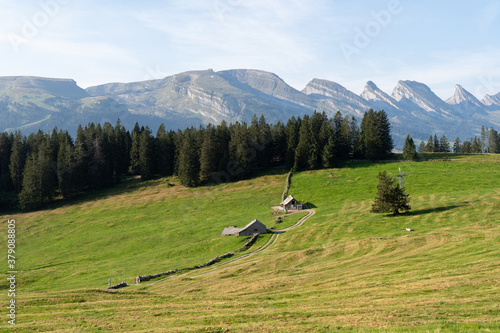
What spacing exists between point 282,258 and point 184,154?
73.7 meters

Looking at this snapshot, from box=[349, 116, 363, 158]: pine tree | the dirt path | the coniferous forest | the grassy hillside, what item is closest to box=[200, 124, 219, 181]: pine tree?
the coniferous forest

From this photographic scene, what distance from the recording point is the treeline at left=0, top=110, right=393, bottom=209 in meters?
108

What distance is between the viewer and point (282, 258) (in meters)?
44.0

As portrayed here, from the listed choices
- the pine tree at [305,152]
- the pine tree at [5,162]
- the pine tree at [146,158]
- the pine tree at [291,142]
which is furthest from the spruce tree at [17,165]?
the pine tree at [305,152]

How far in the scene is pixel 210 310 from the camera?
24.1 m

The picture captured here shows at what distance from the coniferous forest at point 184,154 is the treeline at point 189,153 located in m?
0.29

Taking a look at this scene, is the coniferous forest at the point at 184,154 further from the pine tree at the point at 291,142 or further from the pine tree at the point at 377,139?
the pine tree at the point at 377,139

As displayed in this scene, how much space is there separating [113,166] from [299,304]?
11790cm

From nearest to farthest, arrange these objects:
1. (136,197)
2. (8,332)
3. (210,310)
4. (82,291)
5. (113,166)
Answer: (8,332)
(210,310)
(82,291)
(136,197)
(113,166)

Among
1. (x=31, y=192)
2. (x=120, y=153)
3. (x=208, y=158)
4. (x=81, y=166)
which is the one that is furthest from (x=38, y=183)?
(x=208, y=158)

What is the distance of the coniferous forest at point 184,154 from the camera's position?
4193 inches

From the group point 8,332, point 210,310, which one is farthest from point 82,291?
point 210,310

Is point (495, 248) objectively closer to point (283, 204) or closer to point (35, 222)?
point (283, 204)

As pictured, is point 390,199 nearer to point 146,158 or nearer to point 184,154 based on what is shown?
point 184,154
